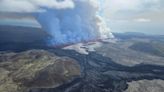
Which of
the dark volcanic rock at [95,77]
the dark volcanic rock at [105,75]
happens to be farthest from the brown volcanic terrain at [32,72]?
the dark volcanic rock at [105,75]

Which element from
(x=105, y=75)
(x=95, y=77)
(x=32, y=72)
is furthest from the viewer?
(x=105, y=75)

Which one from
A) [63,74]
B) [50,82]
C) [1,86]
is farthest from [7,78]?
[63,74]

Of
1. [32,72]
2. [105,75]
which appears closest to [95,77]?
[105,75]

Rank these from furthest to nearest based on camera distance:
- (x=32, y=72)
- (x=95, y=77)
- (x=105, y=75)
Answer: (x=105, y=75) < (x=95, y=77) < (x=32, y=72)

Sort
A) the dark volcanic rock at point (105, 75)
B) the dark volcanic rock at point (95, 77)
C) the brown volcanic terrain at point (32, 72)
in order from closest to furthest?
the brown volcanic terrain at point (32, 72)
the dark volcanic rock at point (95, 77)
the dark volcanic rock at point (105, 75)

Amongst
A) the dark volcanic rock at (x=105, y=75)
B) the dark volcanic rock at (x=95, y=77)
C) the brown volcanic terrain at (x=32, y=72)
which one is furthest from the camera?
the dark volcanic rock at (x=105, y=75)

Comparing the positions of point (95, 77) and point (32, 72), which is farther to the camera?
point (95, 77)

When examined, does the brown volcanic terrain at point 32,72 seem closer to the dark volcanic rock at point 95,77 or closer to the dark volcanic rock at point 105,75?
the dark volcanic rock at point 95,77

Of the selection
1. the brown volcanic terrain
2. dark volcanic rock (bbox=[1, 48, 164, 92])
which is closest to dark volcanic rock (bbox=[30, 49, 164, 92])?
dark volcanic rock (bbox=[1, 48, 164, 92])

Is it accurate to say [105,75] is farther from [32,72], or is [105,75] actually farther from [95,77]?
[32,72]

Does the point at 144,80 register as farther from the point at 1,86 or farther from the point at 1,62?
the point at 1,62

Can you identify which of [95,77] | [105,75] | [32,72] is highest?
[32,72]

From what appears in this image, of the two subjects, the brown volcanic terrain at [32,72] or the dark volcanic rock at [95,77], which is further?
the dark volcanic rock at [95,77]
